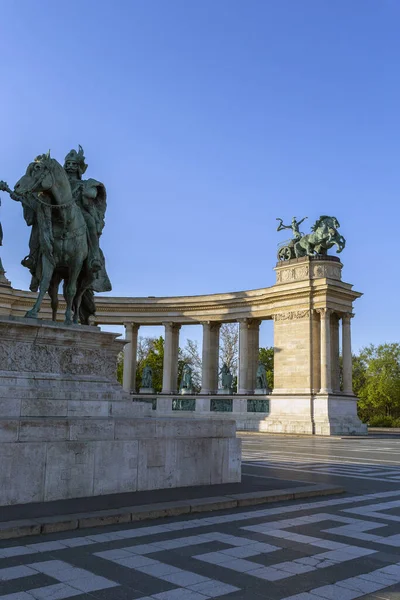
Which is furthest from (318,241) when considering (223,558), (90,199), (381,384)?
(223,558)

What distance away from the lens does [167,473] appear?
11969 millimetres

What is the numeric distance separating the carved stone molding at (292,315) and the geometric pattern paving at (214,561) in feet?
133

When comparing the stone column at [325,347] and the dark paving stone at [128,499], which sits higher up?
the stone column at [325,347]

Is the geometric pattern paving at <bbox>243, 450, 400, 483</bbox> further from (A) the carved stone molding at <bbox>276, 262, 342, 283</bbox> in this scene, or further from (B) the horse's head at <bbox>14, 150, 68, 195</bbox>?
(A) the carved stone molding at <bbox>276, 262, 342, 283</bbox>

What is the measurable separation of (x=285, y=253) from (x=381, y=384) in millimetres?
32312

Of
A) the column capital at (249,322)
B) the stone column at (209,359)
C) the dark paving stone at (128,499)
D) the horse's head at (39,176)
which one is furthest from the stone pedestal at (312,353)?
the horse's head at (39,176)

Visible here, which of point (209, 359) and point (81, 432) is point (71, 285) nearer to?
point (81, 432)

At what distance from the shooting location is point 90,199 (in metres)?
14.8

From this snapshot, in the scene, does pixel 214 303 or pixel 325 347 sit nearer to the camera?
pixel 325 347

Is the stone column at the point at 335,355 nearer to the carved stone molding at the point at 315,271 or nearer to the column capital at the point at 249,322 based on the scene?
the carved stone molding at the point at 315,271

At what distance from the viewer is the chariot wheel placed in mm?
53656

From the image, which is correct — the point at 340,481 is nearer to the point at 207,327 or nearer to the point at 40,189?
the point at 40,189

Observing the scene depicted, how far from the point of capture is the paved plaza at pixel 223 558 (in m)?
6.02

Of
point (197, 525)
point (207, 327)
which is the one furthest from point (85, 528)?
point (207, 327)
